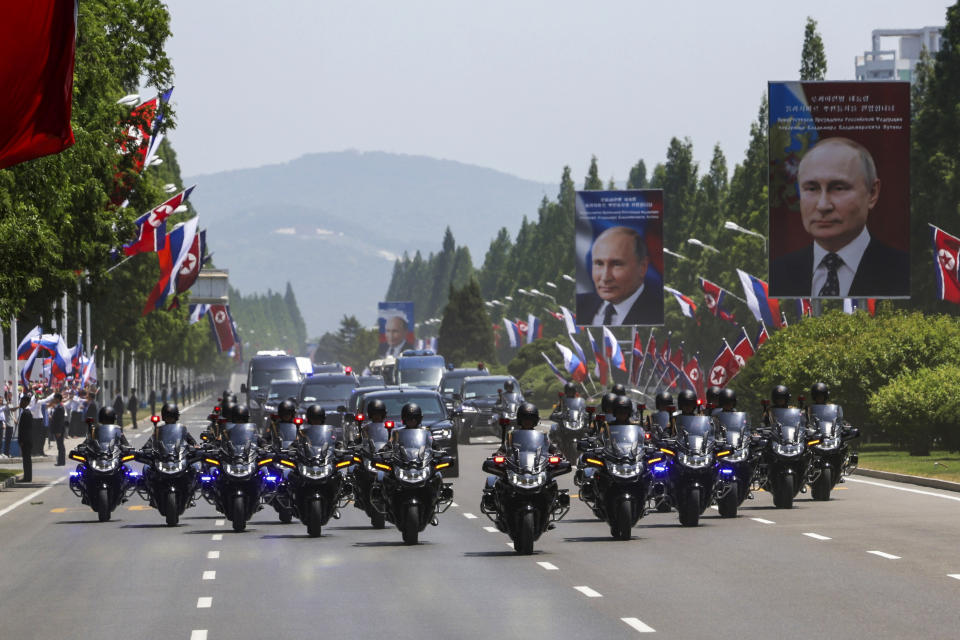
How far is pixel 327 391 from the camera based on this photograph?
4919 cm

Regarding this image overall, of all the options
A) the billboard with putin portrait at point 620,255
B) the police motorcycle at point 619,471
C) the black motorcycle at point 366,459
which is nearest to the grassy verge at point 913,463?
the police motorcycle at point 619,471

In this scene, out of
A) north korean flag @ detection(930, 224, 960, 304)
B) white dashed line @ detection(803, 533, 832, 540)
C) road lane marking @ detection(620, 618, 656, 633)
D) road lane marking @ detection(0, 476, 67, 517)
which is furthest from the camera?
north korean flag @ detection(930, 224, 960, 304)

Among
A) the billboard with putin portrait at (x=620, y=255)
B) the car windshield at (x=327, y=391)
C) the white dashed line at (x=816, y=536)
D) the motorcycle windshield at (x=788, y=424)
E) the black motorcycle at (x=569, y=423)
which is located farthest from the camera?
the billboard with putin portrait at (x=620, y=255)

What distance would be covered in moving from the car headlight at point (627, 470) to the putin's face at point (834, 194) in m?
22.7

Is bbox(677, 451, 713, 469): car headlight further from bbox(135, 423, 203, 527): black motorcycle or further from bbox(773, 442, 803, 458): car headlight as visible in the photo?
bbox(135, 423, 203, 527): black motorcycle

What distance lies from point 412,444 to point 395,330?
150126mm

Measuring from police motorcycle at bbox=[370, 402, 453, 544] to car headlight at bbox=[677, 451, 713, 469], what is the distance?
3.01 meters

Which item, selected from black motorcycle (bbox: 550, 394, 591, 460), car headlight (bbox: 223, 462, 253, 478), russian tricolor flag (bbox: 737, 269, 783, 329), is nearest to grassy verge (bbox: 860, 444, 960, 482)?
black motorcycle (bbox: 550, 394, 591, 460)

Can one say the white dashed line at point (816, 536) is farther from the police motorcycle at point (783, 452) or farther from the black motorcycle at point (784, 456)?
the black motorcycle at point (784, 456)

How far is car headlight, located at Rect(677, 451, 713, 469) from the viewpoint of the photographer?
22866 millimetres

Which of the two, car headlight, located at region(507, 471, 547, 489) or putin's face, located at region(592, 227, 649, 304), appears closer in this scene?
car headlight, located at region(507, 471, 547, 489)

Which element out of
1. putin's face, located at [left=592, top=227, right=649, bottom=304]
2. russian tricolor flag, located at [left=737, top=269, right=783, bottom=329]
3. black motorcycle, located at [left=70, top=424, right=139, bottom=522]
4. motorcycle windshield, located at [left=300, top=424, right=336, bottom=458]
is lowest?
black motorcycle, located at [left=70, top=424, right=139, bottom=522]

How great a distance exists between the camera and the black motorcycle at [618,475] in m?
21.2

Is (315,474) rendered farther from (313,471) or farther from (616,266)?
(616,266)
